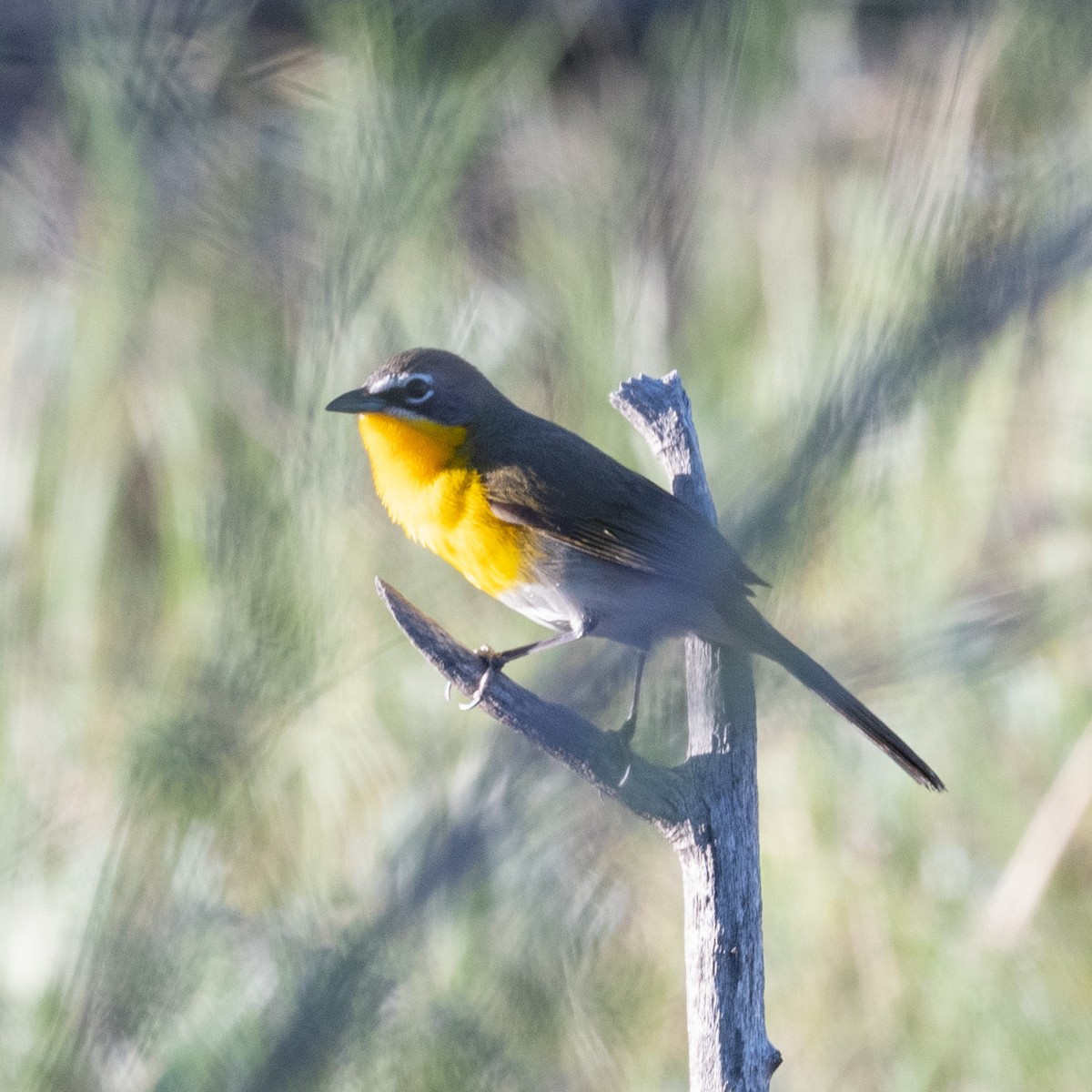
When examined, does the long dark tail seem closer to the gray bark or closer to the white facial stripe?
the gray bark

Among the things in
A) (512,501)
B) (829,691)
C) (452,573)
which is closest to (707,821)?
(829,691)

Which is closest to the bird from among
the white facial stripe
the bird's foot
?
the white facial stripe

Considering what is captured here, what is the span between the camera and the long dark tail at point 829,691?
31.2 inches

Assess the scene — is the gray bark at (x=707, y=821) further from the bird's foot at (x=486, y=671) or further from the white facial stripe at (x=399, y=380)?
the white facial stripe at (x=399, y=380)

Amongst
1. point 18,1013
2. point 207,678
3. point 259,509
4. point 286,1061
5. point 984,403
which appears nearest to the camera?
point 286,1061

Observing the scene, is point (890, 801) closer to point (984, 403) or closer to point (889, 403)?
point (984, 403)

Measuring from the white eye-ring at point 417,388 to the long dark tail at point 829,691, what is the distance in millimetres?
356

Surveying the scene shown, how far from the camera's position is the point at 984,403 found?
144cm

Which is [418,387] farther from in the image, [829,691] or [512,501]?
[829,691]

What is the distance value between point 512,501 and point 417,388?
0.12 meters

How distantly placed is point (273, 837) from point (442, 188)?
2.37ft

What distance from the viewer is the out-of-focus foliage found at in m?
0.41

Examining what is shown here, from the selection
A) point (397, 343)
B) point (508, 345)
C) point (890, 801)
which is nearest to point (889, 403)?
point (397, 343)

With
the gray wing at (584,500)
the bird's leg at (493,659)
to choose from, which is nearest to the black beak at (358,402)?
the gray wing at (584,500)
